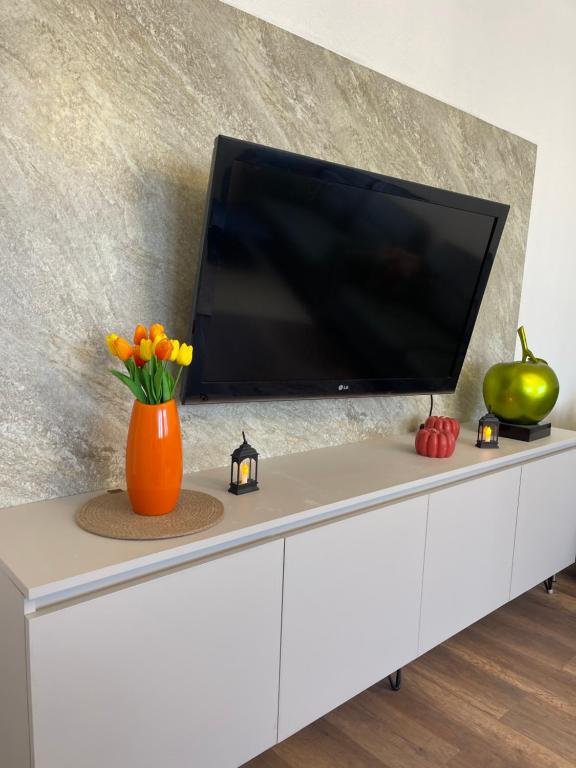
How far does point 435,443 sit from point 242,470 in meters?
0.71

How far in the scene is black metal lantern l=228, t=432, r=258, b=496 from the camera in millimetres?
1439

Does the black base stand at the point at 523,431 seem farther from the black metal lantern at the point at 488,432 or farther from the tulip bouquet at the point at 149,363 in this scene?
the tulip bouquet at the point at 149,363

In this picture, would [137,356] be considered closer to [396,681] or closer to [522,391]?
[396,681]

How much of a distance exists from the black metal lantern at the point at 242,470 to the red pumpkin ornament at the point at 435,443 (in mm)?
652

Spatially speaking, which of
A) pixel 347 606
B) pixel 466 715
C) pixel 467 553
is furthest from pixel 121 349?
pixel 466 715

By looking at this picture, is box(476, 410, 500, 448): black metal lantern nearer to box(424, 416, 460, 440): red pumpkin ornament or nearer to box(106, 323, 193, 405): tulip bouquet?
box(424, 416, 460, 440): red pumpkin ornament

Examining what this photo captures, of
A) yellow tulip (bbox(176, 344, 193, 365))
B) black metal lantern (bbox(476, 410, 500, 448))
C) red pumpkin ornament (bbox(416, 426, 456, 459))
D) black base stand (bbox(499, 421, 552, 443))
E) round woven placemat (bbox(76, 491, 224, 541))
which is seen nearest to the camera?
round woven placemat (bbox(76, 491, 224, 541))

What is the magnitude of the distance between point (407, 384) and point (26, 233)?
122cm

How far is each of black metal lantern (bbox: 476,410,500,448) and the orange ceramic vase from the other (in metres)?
1.18

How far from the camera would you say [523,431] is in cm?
219

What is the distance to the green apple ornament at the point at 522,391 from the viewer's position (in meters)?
2.20

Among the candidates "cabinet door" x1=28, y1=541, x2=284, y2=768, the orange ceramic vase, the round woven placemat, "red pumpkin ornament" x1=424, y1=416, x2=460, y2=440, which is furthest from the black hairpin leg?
the orange ceramic vase

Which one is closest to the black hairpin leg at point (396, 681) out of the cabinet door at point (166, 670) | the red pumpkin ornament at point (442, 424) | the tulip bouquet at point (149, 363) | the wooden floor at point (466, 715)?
the wooden floor at point (466, 715)

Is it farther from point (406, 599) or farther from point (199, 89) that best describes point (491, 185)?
point (406, 599)
